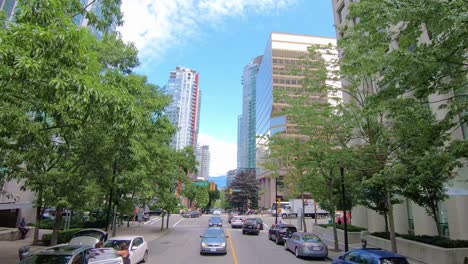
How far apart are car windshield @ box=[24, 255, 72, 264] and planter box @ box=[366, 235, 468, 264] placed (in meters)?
15.0

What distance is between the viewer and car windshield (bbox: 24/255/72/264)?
826 centimetres

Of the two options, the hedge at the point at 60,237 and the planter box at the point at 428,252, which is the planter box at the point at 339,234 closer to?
the planter box at the point at 428,252

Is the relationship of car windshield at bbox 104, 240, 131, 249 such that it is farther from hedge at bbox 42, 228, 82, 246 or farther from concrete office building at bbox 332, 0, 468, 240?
concrete office building at bbox 332, 0, 468, 240

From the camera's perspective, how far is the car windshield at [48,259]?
826 centimetres

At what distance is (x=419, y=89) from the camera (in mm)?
8641

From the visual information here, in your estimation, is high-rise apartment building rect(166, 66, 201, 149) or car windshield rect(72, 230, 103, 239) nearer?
car windshield rect(72, 230, 103, 239)

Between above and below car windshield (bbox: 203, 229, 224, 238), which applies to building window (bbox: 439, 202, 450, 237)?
above

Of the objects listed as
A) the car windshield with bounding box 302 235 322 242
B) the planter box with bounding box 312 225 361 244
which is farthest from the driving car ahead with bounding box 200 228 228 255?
the planter box with bounding box 312 225 361 244

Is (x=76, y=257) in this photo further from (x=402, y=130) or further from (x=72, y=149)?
(x=402, y=130)

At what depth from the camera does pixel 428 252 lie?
15.3 metres

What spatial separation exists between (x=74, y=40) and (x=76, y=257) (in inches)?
226

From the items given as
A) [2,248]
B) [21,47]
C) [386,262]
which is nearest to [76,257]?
[21,47]

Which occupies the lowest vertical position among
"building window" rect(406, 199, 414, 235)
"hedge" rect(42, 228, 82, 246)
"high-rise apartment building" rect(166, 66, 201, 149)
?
"hedge" rect(42, 228, 82, 246)

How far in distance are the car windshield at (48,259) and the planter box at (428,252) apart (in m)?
15.0
